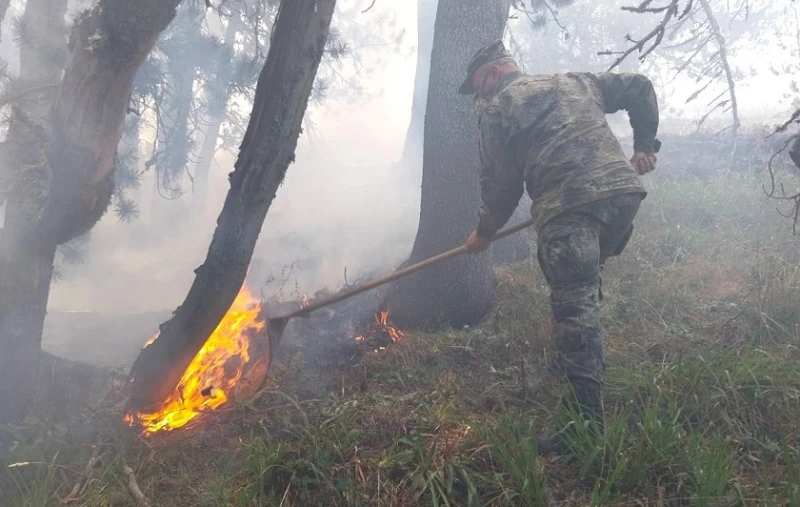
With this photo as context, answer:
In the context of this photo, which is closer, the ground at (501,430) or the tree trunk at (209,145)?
the ground at (501,430)

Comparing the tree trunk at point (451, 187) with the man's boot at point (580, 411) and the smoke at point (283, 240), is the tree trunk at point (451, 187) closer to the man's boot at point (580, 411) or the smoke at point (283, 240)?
the smoke at point (283, 240)

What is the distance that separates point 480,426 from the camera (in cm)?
294

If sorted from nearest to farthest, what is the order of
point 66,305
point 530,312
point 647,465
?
point 647,465 → point 530,312 → point 66,305

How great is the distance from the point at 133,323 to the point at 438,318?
642 centimetres

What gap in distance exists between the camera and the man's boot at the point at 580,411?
2.91m

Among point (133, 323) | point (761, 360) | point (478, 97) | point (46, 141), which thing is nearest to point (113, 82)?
point (46, 141)

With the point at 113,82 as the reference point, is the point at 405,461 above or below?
below

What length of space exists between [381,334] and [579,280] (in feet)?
7.53

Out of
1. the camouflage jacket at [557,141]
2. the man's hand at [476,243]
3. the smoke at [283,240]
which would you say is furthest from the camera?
the smoke at [283,240]

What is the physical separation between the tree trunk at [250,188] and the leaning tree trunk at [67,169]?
817 millimetres

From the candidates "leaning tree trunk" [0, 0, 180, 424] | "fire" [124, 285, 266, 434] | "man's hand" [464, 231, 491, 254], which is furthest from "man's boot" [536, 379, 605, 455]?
"leaning tree trunk" [0, 0, 180, 424]

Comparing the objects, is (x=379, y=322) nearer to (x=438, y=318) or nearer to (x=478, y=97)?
(x=438, y=318)

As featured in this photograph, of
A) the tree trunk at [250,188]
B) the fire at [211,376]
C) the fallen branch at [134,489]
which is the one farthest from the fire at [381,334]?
the fallen branch at [134,489]

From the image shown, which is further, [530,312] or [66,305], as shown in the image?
[66,305]
